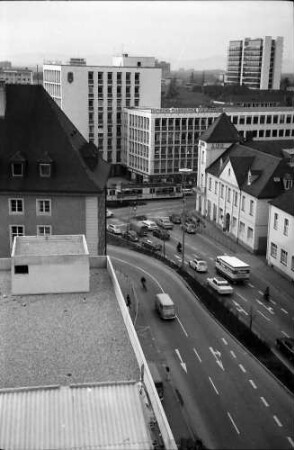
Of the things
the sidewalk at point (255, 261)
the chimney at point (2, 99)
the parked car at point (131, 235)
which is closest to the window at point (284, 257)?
the sidewalk at point (255, 261)

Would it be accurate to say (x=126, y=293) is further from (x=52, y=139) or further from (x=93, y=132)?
(x=93, y=132)

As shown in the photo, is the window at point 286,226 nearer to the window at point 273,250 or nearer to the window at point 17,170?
the window at point 273,250

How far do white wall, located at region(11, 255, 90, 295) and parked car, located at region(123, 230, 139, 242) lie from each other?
32.1 feet

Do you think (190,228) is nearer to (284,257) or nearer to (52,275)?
(284,257)

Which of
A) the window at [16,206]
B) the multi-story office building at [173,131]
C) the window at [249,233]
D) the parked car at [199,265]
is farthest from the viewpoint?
the multi-story office building at [173,131]

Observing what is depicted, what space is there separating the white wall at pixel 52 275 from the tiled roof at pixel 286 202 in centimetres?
731

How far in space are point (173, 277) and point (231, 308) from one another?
2.04m

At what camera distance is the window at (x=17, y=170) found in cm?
1062

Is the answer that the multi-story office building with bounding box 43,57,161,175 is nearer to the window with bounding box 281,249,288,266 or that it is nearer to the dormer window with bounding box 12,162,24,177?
the window with bounding box 281,249,288,266

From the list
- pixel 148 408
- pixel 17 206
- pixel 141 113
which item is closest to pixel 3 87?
pixel 17 206

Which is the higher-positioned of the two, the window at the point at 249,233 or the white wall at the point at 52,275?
the white wall at the point at 52,275

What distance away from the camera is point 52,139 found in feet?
35.4

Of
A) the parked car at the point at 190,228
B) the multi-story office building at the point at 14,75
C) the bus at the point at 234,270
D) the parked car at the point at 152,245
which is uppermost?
the multi-story office building at the point at 14,75

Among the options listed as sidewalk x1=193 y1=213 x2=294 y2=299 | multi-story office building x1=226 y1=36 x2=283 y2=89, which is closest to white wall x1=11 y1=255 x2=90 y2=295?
sidewalk x1=193 y1=213 x2=294 y2=299
